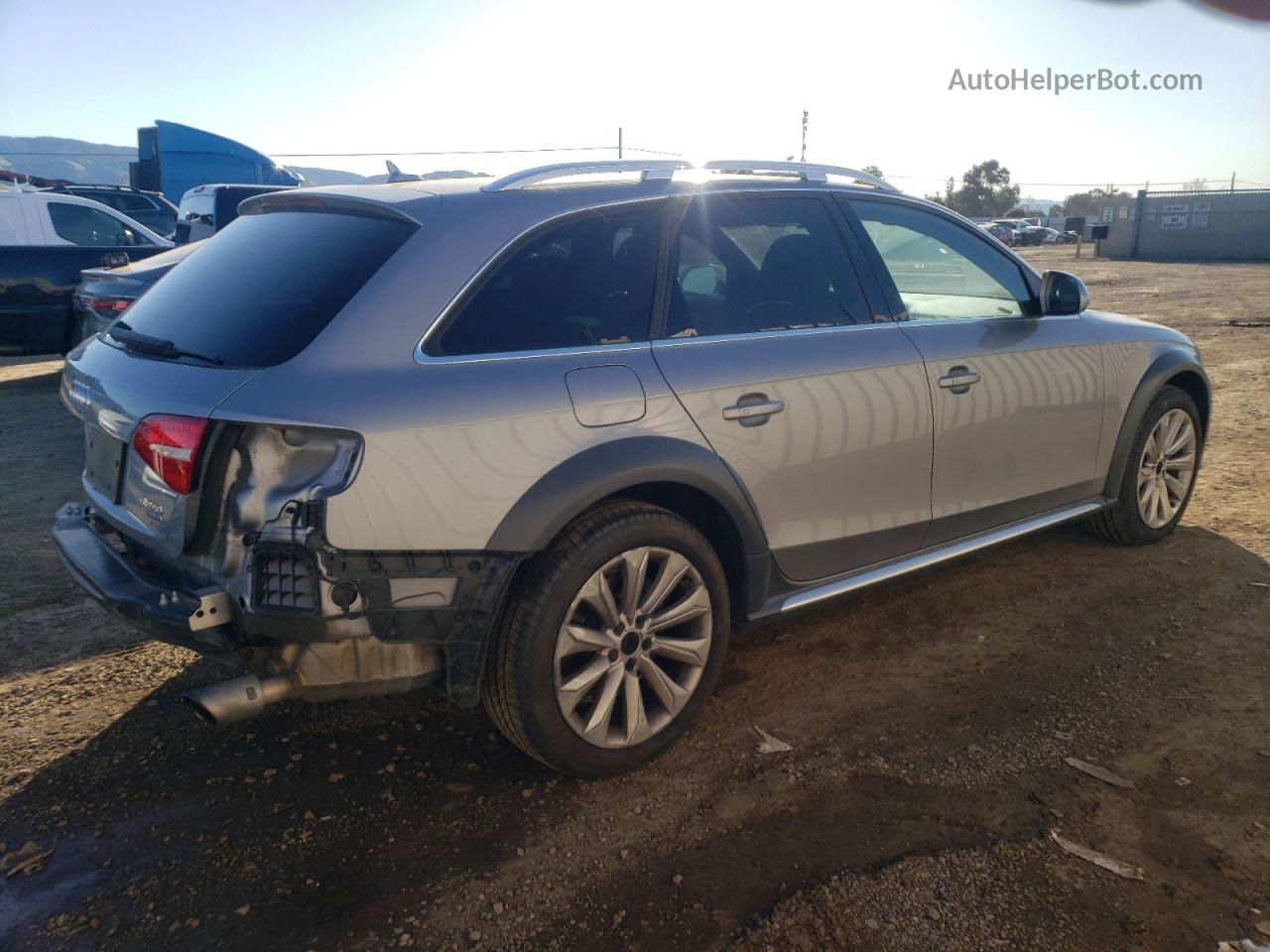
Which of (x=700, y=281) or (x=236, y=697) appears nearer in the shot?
(x=236, y=697)

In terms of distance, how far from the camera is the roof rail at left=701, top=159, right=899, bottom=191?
351cm

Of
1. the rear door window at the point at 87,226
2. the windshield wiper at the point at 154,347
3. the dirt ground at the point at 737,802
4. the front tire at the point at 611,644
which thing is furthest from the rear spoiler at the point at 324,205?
the rear door window at the point at 87,226

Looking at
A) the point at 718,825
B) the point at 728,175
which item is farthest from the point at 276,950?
the point at 728,175

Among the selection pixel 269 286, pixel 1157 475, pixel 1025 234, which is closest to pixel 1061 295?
pixel 1157 475

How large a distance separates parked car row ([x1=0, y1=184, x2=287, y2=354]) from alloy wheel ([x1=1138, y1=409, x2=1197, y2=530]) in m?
6.31

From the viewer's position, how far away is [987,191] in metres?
75.6

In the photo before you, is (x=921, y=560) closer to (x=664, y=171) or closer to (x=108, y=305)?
(x=664, y=171)

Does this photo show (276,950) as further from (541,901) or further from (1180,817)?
(1180,817)

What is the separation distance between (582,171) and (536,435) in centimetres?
103

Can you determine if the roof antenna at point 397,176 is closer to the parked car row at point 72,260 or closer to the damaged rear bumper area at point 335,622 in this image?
the damaged rear bumper area at point 335,622

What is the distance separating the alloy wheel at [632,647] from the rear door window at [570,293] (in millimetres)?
690

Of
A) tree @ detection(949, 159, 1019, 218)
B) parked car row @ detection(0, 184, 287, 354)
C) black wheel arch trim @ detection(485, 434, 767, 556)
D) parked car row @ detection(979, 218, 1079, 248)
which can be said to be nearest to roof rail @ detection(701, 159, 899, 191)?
black wheel arch trim @ detection(485, 434, 767, 556)

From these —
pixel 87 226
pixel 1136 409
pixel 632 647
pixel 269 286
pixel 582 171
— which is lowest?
pixel 632 647

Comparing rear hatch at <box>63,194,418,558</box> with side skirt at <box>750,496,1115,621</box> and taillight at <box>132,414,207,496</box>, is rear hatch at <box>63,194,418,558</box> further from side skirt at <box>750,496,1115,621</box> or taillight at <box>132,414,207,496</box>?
side skirt at <box>750,496,1115,621</box>
